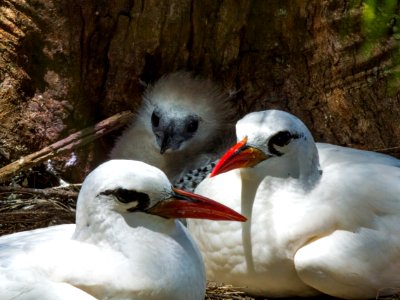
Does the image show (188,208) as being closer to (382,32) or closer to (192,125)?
(192,125)

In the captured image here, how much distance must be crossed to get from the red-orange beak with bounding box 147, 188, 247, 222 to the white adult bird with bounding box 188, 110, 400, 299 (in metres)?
0.70

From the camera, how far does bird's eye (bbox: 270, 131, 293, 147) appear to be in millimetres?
5555

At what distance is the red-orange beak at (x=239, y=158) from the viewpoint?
213 inches

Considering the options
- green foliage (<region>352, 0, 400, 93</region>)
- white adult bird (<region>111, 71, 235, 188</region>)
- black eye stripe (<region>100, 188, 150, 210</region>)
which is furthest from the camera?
white adult bird (<region>111, 71, 235, 188</region>)

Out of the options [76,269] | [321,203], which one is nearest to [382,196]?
[321,203]

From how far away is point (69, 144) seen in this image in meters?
6.58

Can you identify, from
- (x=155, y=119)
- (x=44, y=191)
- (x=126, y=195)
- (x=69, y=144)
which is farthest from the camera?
(x=155, y=119)

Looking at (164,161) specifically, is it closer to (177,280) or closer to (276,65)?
(276,65)

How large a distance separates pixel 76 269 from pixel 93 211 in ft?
1.00

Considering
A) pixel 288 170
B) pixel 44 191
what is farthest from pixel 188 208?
pixel 44 191

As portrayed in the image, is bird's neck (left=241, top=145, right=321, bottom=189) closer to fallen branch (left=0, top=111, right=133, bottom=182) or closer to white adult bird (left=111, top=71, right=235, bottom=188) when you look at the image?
white adult bird (left=111, top=71, right=235, bottom=188)

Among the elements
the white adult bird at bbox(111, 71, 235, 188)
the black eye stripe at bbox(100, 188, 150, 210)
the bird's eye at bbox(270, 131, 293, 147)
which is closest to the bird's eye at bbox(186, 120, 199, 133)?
the white adult bird at bbox(111, 71, 235, 188)

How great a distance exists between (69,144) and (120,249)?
A: 208cm

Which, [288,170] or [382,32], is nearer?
[288,170]
